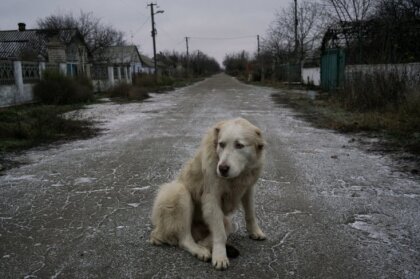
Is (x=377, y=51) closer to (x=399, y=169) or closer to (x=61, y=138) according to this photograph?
(x=399, y=169)

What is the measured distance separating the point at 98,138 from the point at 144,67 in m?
63.1

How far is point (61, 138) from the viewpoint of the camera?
9180mm

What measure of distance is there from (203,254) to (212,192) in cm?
52

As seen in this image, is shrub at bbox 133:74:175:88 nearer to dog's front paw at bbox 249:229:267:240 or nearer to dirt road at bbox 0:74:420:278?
dirt road at bbox 0:74:420:278

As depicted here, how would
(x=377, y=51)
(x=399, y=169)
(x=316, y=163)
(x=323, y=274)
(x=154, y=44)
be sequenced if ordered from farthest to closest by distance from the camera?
(x=154, y=44), (x=377, y=51), (x=316, y=163), (x=399, y=169), (x=323, y=274)

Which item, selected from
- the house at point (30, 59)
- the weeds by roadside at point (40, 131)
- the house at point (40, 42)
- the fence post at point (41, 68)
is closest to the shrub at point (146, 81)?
the house at point (40, 42)

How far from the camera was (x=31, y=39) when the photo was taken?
36.2 meters

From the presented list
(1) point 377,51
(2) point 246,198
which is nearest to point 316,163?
(2) point 246,198

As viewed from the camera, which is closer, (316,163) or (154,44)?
(316,163)

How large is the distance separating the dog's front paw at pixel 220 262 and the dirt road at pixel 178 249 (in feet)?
0.17

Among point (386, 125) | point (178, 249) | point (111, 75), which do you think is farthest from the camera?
point (111, 75)

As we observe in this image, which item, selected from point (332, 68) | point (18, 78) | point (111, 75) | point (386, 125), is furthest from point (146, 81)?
point (386, 125)

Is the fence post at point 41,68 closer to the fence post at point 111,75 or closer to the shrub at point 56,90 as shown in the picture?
the shrub at point 56,90

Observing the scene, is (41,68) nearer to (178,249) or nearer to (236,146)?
(178,249)
